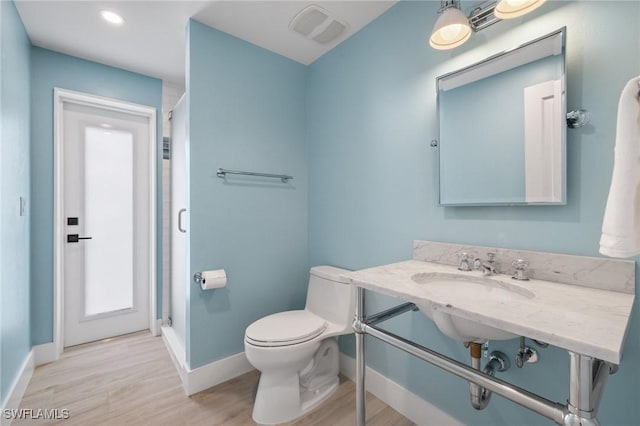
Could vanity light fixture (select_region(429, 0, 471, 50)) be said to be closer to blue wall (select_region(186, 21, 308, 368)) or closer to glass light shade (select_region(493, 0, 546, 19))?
glass light shade (select_region(493, 0, 546, 19))

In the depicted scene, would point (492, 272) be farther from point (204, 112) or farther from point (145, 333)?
point (145, 333)

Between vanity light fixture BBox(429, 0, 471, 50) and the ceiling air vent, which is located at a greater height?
the ceiling air vent

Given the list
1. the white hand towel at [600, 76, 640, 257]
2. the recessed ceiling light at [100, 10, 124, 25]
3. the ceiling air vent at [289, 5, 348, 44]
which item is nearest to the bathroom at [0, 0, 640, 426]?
the ceiling air vent at [289, 5, 348, 44]

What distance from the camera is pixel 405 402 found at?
1.54 meters

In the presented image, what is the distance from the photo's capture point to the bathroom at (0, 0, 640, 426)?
1.00 meters

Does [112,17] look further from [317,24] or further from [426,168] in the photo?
[426,168]

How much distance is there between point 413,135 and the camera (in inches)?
59.7

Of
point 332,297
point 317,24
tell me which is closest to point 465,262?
point 332,297

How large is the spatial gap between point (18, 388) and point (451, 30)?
2.99 metres

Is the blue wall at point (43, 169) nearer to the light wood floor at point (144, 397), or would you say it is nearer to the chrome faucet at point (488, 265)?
the light wood floor at point (144, 397)

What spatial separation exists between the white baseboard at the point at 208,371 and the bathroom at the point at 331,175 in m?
0.06

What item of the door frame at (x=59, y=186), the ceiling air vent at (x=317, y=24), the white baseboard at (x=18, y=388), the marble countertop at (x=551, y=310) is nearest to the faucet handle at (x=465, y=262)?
the marble countertop at (x=551, y=310)

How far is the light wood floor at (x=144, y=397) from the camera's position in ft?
4.94

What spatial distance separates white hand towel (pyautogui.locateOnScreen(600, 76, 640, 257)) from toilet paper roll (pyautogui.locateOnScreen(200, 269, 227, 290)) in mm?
1753
